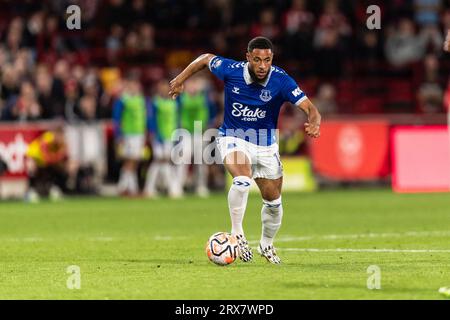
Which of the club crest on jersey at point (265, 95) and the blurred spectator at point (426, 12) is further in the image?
the blurred spectator at point (426, 12)

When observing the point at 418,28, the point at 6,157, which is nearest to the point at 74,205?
the point at 6,157

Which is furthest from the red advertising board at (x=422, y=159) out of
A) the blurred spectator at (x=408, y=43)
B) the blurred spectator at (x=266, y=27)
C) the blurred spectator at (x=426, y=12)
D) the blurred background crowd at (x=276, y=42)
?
the blurred spectator at (x=426, y=12)

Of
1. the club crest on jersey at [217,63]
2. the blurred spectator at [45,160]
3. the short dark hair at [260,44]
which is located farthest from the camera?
the blurred spectator at [45,160]

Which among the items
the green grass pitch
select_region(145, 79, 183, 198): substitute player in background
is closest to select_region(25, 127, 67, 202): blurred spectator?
the green grass pitch

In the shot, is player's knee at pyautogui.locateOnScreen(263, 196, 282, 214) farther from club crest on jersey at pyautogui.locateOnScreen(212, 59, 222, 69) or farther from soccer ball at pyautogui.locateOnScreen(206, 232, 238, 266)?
club crest on jersey at pyautogui.locateOnScreen(212, 59, 222, 69)

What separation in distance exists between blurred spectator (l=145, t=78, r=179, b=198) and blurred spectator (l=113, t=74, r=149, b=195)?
30 centimetres

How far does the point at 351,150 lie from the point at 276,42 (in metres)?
5.35

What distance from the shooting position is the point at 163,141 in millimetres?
24609

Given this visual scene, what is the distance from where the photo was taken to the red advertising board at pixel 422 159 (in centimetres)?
2425

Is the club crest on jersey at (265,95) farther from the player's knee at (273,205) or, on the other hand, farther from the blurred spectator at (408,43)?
the blurred spectator at (408,43)

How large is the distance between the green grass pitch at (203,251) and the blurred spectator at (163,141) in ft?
4.89

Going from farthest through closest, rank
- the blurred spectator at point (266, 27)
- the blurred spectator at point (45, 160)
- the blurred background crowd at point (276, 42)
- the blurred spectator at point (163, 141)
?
the blurred spectator at point (266, 27)
the blurred background crowd at point (276, 42)
the blurred spectator at point (163, 141)
the blurred spectator at point (45, 160)

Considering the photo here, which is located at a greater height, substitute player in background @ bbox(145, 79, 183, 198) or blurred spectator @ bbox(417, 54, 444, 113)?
blurred spectator @ bbox(417, 54, 444, 113)

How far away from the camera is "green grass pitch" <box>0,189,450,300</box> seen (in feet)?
31.7
